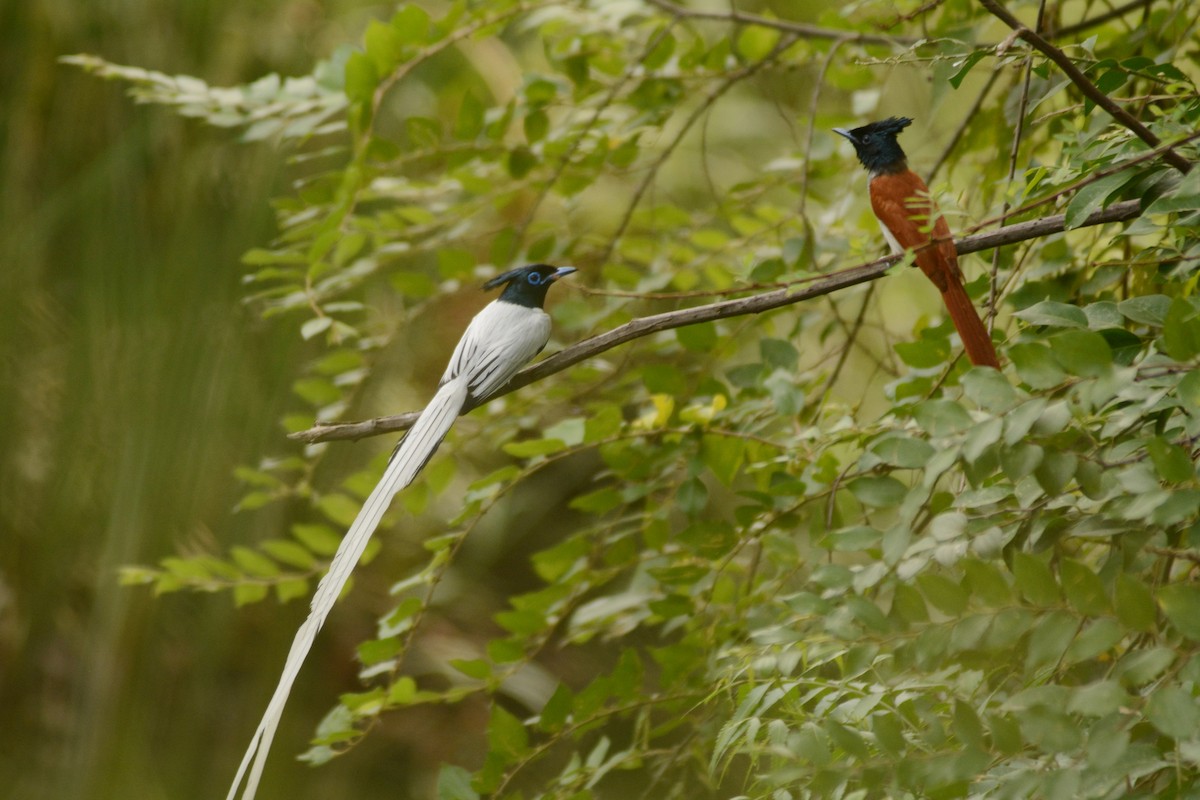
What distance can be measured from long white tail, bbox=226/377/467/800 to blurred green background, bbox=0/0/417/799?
1.41 m

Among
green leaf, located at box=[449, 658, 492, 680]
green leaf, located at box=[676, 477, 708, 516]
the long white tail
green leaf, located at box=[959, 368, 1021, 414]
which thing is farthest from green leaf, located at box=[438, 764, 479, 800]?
green leaf, located at box=[959, 368, 1021, 414]

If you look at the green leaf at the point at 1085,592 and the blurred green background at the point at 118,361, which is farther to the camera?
the blurred green background at the point at 118,361

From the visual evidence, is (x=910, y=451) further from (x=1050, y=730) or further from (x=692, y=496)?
(x=692, y=496)

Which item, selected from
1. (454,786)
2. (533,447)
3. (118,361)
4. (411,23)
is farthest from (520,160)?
(118,361)

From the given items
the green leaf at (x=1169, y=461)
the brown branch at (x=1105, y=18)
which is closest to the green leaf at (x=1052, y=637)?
the green leaf at (x=1169, y=461)

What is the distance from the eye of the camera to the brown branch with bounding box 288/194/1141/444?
856 millimetres

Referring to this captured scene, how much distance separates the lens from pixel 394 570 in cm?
287

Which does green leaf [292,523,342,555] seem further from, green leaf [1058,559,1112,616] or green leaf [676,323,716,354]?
green leaf [1058,559,1112,616]

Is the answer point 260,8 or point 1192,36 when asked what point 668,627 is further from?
point 260,8

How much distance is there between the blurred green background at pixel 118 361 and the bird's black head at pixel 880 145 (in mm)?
1445

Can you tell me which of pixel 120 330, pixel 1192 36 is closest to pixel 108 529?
pixel 120 330

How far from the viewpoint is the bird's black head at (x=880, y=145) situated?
121 cm

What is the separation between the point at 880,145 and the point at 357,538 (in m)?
0.78

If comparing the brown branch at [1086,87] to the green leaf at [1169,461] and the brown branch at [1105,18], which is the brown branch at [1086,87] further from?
the brown branch at [1105,18]
